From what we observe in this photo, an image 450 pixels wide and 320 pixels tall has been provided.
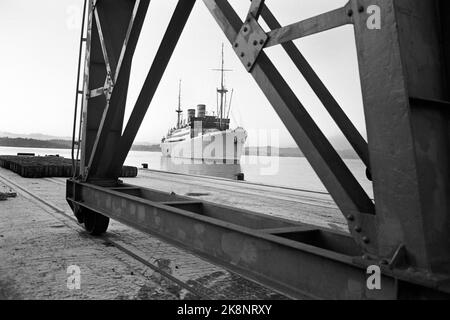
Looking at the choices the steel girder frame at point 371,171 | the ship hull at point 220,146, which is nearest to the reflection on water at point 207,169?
the ship hull at point 220,146

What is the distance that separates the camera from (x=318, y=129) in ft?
8.14

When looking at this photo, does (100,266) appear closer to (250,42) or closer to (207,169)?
(250,42)

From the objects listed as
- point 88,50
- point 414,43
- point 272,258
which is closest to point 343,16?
point 414,43

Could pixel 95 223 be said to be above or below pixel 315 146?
below

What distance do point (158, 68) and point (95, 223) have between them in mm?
2737

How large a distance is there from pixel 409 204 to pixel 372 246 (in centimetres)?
35

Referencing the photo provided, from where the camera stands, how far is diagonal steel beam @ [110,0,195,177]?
4.14m

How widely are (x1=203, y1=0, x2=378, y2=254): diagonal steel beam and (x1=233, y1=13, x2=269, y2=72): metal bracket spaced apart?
48 millimetres

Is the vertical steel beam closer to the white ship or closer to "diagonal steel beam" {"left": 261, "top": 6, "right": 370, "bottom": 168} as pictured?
"diagonal steel beam" {"left": 261, "top": 6, "right": 370, "bottom": 168}

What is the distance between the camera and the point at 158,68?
4.50 metres

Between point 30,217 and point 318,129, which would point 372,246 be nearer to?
point 318,129

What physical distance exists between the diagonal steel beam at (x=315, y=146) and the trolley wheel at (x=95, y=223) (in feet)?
13.0

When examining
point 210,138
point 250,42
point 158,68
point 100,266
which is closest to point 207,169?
point 210,138
